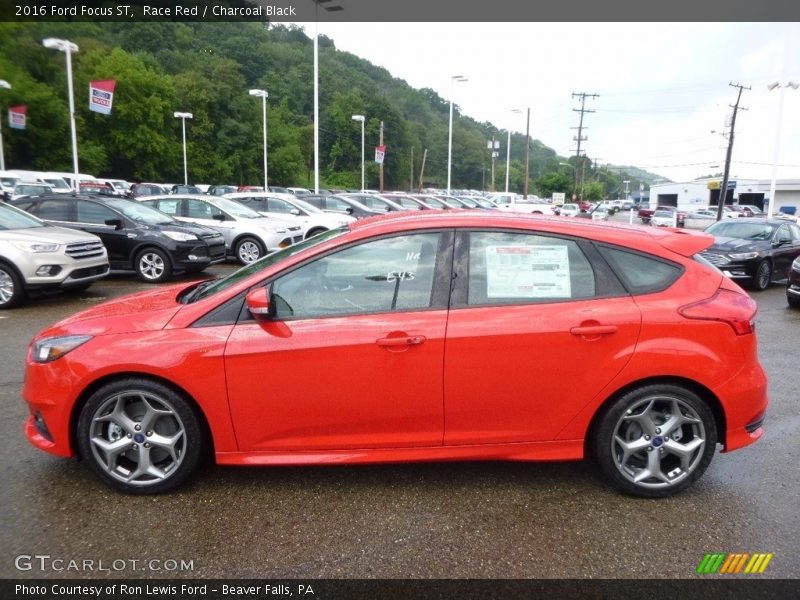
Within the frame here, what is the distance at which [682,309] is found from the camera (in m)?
3.29

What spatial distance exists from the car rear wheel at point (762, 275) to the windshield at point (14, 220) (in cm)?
1376

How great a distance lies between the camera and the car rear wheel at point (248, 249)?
13.9m

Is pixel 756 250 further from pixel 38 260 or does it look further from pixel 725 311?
pixel 38 260

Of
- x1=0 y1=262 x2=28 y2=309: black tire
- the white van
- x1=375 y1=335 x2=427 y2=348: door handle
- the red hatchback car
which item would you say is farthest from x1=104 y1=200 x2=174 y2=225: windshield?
the white van

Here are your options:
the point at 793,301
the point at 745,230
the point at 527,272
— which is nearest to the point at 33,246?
the point at 527,272

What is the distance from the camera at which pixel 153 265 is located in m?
11.5

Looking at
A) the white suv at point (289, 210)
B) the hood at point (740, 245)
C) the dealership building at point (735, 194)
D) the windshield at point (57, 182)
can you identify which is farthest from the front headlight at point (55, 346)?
the dealership building at point (735, 194)

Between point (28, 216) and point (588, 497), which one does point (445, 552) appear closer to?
point (588, 497)

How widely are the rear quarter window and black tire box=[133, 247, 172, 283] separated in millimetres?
9796

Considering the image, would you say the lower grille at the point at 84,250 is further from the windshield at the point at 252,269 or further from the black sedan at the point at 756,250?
the black sedan at the point at 756,250

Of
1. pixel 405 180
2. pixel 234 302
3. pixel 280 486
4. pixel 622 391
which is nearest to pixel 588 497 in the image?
pixel 622 391

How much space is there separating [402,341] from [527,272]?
0.85m

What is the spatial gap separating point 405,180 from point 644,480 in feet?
345

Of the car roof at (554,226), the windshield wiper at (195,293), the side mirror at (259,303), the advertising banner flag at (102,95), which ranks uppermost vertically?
the advertising banner flag at (102,95)
